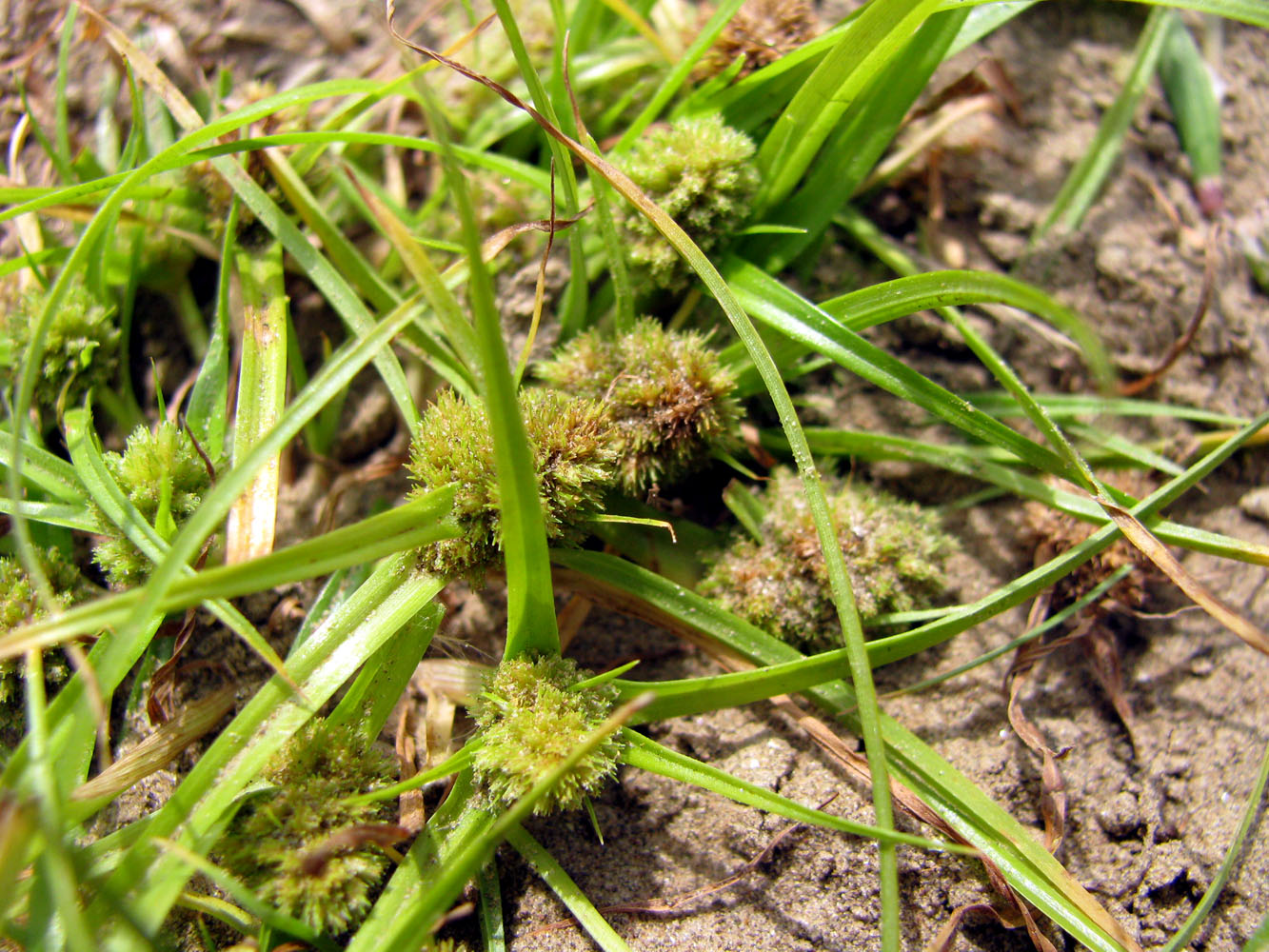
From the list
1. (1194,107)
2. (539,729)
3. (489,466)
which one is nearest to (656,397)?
(489,466)

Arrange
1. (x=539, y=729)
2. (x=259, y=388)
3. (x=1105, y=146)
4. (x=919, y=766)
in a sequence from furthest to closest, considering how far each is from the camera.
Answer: (x=1105, y=146) → (x=259, y=388) → (x=919, y=766) → (x=539, y=729)

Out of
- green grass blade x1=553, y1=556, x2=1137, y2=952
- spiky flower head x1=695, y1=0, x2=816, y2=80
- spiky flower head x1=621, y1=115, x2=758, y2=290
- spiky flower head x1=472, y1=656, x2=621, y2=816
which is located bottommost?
green grass blade x1=553, y1=556, x2=1137, y2=952

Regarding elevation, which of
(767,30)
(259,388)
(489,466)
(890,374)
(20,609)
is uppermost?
(767,30)

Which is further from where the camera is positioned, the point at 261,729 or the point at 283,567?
the point at 261,729

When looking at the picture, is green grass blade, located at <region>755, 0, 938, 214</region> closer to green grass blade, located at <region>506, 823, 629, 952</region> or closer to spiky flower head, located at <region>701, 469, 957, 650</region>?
spiky flower head, located at <region>701, 469, 957, 650</region>

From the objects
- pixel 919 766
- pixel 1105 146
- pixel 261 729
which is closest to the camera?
pixel 261 729

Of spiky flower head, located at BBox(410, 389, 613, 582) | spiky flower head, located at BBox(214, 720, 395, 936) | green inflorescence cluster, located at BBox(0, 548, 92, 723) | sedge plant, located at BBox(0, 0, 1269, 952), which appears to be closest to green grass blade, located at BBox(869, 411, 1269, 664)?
sedge plant, located at BBox(0, 0, 1269, 952)

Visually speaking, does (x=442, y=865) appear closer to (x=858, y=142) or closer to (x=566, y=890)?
(x=566, y=890)

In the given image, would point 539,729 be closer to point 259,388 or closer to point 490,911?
point 490,911

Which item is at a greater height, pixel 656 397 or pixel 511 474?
pixel 511 474
